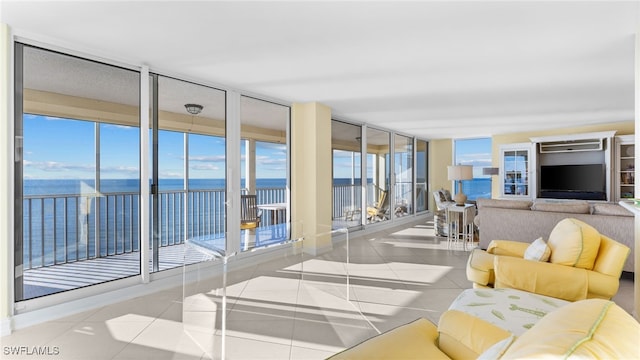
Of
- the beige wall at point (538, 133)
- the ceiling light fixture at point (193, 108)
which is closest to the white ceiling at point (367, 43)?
the ceiling light fixture at point (193, 108)

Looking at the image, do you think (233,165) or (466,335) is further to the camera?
Result: (233,165)

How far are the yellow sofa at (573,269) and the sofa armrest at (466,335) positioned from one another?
1.28 metres

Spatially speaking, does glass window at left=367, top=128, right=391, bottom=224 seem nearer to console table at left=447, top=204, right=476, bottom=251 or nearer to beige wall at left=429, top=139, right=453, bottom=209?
console table at left=447, top=204, right=476, bottom=251

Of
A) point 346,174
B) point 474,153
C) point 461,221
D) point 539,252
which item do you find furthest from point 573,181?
point 539,252

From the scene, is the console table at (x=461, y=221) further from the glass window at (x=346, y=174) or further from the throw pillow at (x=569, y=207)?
the glass window at (x=346, y=174)

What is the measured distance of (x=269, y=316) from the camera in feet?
9.06

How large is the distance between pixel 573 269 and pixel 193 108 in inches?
161

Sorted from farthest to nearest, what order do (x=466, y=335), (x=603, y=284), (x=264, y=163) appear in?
1. (x=264, y=163)
2. (x=603, y=284)
3. (x=466, y=335)

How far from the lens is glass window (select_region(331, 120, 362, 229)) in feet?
20.7

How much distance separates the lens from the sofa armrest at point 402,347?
4.58 ft

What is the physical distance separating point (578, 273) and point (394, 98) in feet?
10.3

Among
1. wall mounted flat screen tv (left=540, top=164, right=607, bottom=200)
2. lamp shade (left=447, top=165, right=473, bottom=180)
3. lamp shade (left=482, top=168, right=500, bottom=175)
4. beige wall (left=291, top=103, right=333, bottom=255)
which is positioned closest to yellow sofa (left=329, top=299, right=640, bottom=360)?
beige wall (left=291, top=103, right=333, bottom=255)

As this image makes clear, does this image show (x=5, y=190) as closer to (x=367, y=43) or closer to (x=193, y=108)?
(x=193, y=108)

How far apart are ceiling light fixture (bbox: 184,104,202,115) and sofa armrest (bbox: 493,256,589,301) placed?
363 cm
